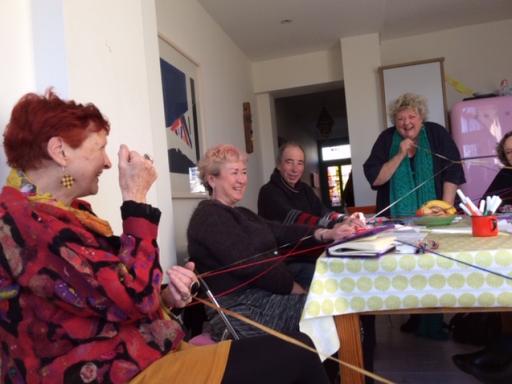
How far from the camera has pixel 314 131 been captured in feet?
28.9

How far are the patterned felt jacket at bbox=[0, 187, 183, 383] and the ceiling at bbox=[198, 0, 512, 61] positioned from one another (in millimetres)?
2738

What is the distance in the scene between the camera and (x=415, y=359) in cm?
190

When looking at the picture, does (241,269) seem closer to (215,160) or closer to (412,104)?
(215,160)

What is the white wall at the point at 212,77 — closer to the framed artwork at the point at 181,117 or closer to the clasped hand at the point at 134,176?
the framed artwork at the point at 181,117

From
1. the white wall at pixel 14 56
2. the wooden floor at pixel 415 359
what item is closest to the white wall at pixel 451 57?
the wooden floor at pixel 415 359

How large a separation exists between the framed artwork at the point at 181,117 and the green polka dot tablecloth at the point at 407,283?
1501mm

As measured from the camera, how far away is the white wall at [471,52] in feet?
13.2

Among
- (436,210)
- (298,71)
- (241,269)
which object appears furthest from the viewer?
(298,71)

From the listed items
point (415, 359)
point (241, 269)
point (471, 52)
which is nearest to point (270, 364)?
point (241, 269)

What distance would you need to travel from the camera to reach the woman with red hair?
749 mm

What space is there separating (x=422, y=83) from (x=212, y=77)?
1.75 meters

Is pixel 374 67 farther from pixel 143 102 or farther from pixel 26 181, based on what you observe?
pixel 26 181

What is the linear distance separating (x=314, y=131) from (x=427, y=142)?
665 centimetres

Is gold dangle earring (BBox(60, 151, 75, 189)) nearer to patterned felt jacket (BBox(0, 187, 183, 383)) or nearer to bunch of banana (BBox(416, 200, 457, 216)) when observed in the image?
patterned felt jacket (BBox(0, 187, 183, 383))
